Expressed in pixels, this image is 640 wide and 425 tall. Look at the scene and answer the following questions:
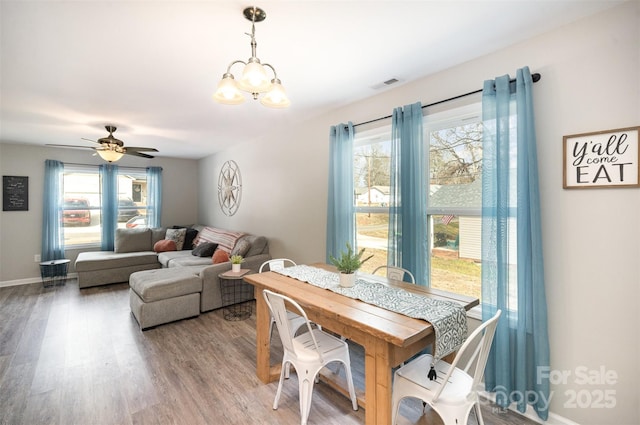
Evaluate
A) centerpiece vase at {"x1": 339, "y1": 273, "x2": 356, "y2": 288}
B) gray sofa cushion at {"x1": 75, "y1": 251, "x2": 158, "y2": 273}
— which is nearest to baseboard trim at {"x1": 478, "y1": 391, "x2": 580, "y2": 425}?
centerpiece vase at {"x1": 339, "y1": 273, "x2": 356, "y2": 288}

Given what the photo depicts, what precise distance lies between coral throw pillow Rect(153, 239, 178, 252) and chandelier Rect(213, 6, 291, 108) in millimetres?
4777

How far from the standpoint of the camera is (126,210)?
6.15 metres

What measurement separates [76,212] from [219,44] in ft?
18.3

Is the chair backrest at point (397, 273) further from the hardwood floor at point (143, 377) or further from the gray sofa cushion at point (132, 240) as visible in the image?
the gray sofa cushion at point (132, 240)

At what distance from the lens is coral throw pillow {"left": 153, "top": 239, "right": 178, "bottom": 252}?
18.4ft

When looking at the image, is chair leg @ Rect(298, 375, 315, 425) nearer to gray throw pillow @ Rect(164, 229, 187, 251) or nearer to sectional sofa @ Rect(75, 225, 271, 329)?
sectional sofa @ Rect(75, 225, 271, 329)

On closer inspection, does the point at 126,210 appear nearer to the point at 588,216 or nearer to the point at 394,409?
the point at 394,409

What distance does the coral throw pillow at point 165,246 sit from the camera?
560cm

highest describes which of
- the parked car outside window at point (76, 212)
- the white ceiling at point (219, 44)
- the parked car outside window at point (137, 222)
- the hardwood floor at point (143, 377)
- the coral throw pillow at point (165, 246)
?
the white ceiling at point (219, 44)

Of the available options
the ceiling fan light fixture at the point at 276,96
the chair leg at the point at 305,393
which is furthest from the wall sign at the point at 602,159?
the chair leg at the point at 305,393

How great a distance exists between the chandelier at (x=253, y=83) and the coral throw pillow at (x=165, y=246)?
478 centimetres

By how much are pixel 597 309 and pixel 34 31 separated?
3.85 meters

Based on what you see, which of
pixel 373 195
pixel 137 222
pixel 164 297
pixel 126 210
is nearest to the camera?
pixel 373 195

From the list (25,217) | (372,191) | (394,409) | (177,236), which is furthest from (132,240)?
(394,409)
